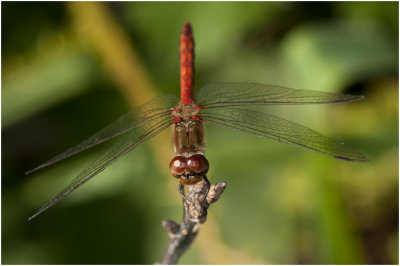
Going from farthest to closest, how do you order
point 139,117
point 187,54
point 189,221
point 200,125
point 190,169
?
point 187,54, point 139,117, point 200,125, point 190,169, point 189,221

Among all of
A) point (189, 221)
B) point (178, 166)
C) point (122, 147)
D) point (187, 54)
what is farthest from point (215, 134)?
point (189, 221)

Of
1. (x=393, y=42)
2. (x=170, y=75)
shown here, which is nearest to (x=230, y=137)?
(x=170, y=75)

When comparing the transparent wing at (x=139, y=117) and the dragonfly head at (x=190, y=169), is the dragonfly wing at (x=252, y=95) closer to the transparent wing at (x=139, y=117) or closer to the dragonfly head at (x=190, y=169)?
the transparent wing at (x=139, y=117)

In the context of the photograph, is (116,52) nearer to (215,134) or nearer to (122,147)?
(215,134)

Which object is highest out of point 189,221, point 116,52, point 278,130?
point 116,52

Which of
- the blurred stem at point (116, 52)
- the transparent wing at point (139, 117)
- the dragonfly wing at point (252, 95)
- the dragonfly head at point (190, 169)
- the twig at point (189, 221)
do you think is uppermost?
the blurred stem at point (116, 52)

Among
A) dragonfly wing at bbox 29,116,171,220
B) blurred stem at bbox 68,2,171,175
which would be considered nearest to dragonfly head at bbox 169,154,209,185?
dragonfly wing at bbox 29,116,171,220

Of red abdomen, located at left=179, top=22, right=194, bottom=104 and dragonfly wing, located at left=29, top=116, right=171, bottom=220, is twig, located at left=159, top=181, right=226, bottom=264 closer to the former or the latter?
dragonfly wing, located at left=29, top=116, right=171, bottom=220

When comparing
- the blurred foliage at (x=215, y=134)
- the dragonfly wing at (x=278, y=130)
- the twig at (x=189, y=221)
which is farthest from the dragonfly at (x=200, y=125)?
the blurred foliage at (x=215, y=134)

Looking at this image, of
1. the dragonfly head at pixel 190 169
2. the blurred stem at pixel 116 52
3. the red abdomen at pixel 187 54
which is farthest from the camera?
the blurred stem at pixel 116 52
